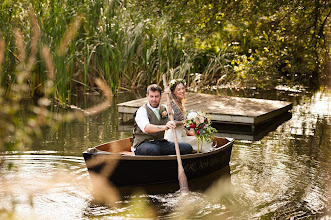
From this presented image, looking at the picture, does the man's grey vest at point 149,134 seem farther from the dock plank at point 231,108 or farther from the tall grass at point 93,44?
the tall grass at point 93,44

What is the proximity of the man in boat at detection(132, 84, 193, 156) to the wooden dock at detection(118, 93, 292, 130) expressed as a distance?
363 cm

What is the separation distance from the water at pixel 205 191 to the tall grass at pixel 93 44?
2482 millimetres

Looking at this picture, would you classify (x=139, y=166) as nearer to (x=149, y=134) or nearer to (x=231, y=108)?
(x=149, y=134)

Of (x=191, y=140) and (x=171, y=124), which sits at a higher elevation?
(x=171, y=124)

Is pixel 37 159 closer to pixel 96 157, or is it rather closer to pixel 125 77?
pixel 96 157

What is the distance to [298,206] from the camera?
5000mm

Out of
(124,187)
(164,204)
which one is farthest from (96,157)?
(164,204)

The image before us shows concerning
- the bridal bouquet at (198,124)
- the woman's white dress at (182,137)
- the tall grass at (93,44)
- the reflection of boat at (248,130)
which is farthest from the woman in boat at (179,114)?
the tall grass at (93,44)

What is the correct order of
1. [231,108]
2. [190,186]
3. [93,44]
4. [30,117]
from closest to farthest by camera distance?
1. [30,117]
2. [190,186]
3. [231,108]
4. [93,44]

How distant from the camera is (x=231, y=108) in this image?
9.82 meters

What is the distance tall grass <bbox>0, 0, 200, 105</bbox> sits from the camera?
1035cm

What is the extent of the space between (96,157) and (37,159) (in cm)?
158

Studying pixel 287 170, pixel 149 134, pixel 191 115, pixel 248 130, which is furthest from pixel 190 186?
pixel 248 130

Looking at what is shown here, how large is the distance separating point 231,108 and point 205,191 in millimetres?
4461
